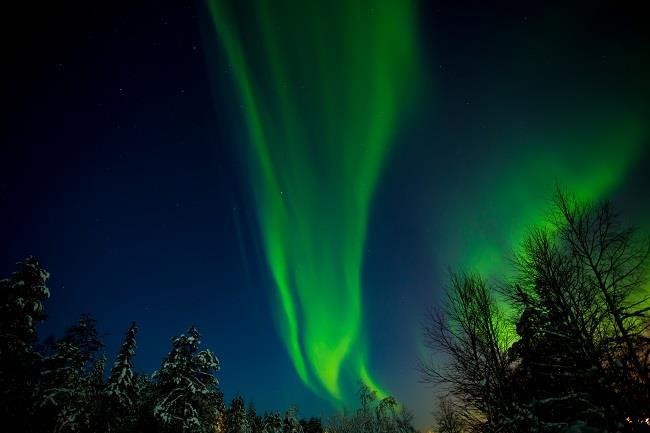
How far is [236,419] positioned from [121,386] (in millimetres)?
41886

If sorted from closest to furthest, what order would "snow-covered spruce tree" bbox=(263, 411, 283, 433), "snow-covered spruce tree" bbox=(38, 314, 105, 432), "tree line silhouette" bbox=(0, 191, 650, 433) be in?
"tree line silhouette" bbox=(0, 191, 650, 433) < "snow-covered spruce tree" bbox=(38, 314, 105, 432) < "snow-covered spruce tree" bbox=(263, 411, 283, 433)

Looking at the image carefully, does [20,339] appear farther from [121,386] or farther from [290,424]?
[290,424]

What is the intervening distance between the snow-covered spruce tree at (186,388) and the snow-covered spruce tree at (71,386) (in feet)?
15.5

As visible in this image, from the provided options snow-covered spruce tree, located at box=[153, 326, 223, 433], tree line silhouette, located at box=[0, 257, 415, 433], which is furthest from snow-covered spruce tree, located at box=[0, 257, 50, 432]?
snow-covered spruce tree, located at box=[153, 326, 223, 433]

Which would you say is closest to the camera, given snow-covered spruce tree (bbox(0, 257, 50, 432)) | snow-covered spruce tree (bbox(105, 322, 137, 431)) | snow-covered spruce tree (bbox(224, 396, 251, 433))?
snow-covered spruce tree (bbox(0, 257, 50, 432))

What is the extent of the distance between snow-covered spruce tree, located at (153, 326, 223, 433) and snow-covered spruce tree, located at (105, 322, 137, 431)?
308cm

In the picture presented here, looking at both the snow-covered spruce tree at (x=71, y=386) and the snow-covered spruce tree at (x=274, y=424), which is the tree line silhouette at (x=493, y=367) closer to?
the snow-covered spruce tree at (x=71, y=386)

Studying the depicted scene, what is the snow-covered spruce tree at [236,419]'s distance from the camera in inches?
2297

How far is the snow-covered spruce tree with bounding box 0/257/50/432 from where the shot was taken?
53.3 feet

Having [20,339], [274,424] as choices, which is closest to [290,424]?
[274,424]

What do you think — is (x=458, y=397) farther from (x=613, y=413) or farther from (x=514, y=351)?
(x=613, y=413)

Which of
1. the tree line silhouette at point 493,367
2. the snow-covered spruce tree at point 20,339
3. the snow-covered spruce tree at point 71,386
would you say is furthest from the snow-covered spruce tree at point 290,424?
the snow-covered spruce tree at point 20,339

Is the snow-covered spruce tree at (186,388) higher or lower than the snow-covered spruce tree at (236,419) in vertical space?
lower

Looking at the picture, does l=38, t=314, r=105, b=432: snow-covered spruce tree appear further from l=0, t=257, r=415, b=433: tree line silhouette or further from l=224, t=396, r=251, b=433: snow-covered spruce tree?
l=224, t=396, r=251, b=433: snow-covered spruce tree
